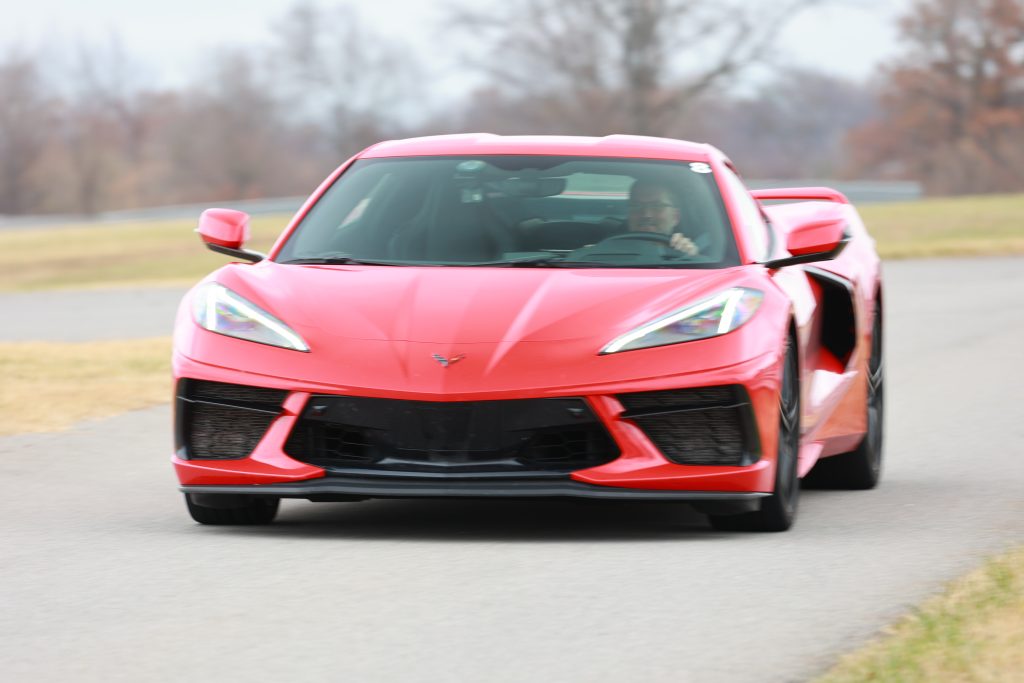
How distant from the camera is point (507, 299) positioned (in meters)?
5.73

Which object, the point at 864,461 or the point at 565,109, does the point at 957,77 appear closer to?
the point at 565,109

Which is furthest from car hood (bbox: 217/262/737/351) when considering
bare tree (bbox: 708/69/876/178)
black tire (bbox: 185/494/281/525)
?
bare tree (bbox: 708/69/876/178)

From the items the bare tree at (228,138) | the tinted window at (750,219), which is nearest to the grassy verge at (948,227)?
the tinted window at (750,219)

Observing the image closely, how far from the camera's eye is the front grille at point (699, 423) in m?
5.45

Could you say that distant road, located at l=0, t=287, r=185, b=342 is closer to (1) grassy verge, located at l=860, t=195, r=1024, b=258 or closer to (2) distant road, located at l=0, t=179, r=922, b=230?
(1) grassy verge, located at l=860, t=195, r=1024, b=258

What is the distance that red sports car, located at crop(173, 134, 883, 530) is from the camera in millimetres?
5422

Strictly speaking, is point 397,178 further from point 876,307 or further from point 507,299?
point 876,307

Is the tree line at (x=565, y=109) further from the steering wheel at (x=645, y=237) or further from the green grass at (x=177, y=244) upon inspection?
the steering wheel at (x=645, y=237)

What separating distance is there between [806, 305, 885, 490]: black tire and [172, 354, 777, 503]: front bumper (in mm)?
1769

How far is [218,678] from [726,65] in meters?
41.4

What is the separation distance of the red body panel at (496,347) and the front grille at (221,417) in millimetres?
35

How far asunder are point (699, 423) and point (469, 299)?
2.68 ft

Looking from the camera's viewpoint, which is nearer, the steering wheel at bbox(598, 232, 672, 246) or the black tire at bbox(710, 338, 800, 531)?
the black tire at bbox(710, 338, 800, 531)

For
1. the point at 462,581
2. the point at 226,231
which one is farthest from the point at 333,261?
the point at 462,581
